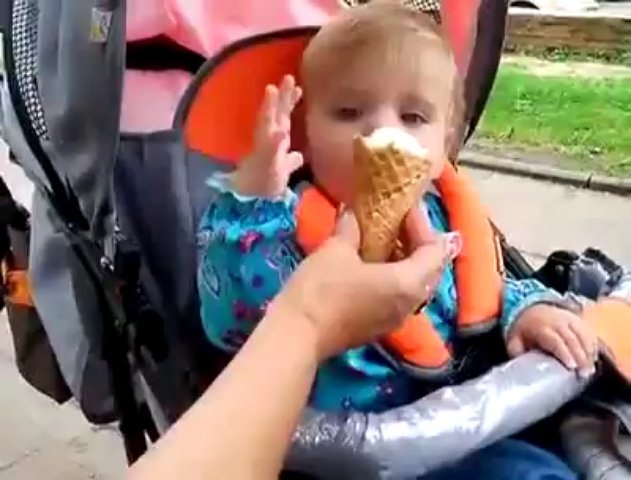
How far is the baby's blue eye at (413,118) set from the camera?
158cm

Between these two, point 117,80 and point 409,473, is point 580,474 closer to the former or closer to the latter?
point 409,473

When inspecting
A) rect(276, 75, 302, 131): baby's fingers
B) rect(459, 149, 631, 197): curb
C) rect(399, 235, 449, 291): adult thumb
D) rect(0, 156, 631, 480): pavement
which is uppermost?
rect(399, 235, 449, 291): adult thumb

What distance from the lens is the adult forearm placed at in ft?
3.16

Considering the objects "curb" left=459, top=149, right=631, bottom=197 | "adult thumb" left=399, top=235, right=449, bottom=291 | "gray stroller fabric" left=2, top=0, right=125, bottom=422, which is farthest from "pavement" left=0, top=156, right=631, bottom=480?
"adult thumb" left=399, top=235, right=449, bottom=291

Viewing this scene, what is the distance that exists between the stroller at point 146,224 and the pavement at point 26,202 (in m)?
0.86

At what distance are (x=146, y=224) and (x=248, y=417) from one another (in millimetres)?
816

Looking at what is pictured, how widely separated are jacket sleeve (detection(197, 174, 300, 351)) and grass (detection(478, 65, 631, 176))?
10.8 feet

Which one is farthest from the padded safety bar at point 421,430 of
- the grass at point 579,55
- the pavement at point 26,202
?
the grass at point 579,55

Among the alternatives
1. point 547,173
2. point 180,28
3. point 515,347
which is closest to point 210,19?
point 180,28

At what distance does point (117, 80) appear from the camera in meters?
1.65

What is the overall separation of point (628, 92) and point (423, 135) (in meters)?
4.36

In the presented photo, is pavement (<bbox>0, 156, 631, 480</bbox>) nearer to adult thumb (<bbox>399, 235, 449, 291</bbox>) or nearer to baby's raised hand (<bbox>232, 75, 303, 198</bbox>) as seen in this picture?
baby's raised hand (<bbox>232, 75, 303, 198</bbox>)

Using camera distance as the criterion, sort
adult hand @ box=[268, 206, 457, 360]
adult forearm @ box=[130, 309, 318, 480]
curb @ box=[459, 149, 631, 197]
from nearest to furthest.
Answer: adult forearm @ box=[130, 309, 318, 480], adult hand @ box=[268, 206, 457, 360], curb @ box=[459, 149, 631, 197]

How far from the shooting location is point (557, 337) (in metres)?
1.52
